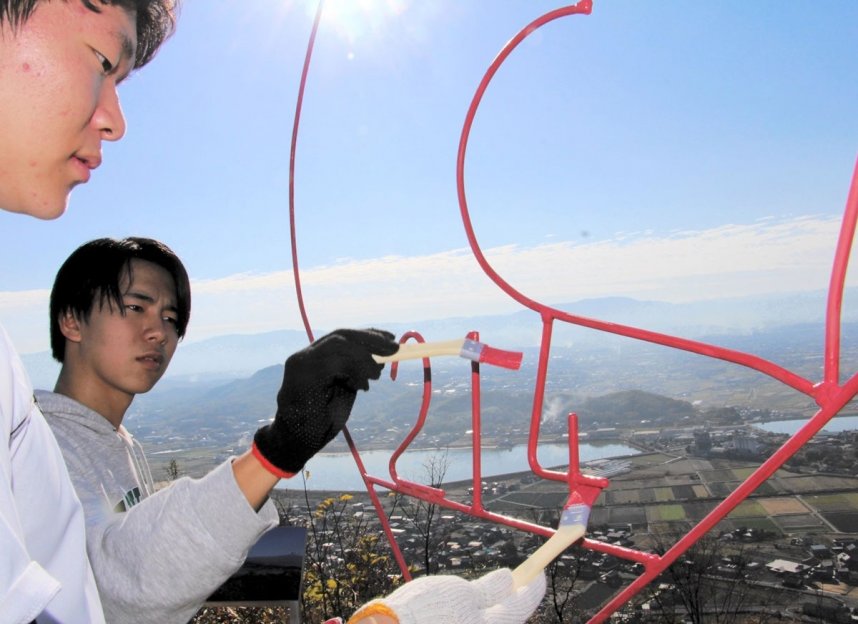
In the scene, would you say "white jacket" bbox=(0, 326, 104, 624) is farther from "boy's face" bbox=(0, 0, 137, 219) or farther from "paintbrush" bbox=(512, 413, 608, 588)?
"paintbrush" bbox=(512, 413, 608, 588)

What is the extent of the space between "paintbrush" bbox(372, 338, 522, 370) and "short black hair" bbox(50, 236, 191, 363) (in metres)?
1.02

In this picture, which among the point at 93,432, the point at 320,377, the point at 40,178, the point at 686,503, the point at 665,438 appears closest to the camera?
the point at 40,178

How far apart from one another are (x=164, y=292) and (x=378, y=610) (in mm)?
1303

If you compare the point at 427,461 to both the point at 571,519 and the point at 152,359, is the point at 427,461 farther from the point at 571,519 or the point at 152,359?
the point at 571,519

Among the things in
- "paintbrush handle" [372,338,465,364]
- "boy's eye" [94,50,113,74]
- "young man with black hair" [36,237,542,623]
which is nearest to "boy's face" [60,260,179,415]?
"young man with black hair" [36,237,542,623]

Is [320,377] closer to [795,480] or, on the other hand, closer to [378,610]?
[378,610]

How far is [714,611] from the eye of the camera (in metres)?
5.23

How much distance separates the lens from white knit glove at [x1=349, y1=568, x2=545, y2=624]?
765 millimetres

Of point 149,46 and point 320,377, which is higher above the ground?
point 149,46

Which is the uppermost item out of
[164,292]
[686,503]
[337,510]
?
[164,292]

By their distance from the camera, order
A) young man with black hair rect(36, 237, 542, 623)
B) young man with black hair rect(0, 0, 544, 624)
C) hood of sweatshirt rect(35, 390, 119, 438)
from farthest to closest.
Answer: hood of sweatshirt rect(35, 390, 119, 438) < young man with black hair rect(36, 237, 542, 623) < young man with black hair rect(0, 0, 544, 624)

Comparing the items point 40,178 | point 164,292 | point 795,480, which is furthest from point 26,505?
point 795,480

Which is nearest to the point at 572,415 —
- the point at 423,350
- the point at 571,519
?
the point at 571,519

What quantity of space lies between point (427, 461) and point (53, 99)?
4.71 metres
